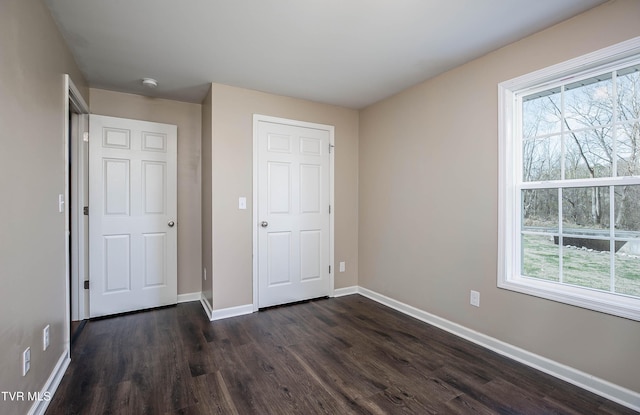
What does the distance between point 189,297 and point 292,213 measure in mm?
1589

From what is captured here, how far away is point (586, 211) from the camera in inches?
77.4

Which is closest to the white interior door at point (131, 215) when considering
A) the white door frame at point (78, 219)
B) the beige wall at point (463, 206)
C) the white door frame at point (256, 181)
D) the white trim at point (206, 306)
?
the white door frame at point (78, 219)

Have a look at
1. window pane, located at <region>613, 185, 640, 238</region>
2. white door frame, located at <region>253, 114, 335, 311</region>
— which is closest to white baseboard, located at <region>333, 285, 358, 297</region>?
white door frame, located at <region>253, 114, 335, 311</region>

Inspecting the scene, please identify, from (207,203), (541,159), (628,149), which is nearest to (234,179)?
(207,203)

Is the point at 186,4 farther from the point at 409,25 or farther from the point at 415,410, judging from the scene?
the point at 415,410

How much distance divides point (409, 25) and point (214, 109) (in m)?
1.95

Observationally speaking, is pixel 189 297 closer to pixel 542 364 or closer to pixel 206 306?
pixel 206 306

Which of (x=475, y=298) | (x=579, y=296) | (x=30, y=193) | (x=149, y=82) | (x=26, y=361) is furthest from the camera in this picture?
(x=149, y=82)

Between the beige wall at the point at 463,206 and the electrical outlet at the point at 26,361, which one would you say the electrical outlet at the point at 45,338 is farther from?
the beige wall at the point at 463,206

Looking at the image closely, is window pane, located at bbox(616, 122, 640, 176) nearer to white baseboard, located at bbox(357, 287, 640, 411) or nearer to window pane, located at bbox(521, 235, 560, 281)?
window pane, located at bbox(521, 235, 560, 281)

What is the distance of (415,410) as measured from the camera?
1678mm

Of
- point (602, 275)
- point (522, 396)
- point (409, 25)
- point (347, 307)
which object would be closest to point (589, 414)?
point (522, 396)

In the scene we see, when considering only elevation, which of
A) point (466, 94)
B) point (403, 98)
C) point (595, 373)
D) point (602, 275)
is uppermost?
point (403, 98)

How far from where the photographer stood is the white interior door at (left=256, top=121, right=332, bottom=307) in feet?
10.8
